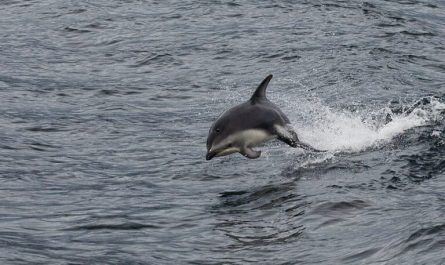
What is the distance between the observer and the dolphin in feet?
47.5

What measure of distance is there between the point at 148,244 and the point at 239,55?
40.5 feet

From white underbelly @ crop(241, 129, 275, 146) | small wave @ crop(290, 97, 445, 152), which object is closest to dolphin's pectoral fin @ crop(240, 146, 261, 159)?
white underbelly @ crop(241, 129, 275, 146)

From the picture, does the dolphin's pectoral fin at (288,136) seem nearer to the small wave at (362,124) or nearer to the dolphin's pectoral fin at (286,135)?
the dolphin's pectoral fin at (286,135)

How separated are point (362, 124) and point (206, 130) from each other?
2837mm

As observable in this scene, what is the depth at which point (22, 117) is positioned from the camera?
66.4ft

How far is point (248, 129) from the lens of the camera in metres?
14.8

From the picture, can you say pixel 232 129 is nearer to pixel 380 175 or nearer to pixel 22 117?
pixel 380 175

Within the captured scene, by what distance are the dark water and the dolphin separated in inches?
28.9

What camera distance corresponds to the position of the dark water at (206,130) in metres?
13.1

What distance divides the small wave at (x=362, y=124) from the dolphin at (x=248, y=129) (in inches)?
77.1

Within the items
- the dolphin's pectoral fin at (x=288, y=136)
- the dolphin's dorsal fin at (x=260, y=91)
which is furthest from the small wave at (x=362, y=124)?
the dolphin's dorsal fin at (x=260, y=91)

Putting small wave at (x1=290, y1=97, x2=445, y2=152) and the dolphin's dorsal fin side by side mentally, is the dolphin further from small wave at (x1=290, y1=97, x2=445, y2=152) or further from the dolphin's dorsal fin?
small wave at (x1=290, y1=97, x2=445, y2=152)

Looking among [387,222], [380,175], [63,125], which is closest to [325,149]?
[380,175]

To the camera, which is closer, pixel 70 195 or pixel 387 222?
pixel 387 222
